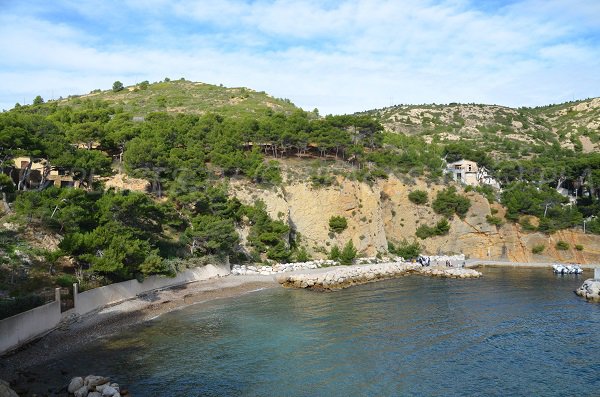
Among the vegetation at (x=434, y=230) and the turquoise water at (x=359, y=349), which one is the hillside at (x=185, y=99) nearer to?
the vegetation at (x=434, y=230)

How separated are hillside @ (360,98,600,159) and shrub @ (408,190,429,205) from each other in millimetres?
36832

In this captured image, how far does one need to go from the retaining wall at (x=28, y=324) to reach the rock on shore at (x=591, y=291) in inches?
1357

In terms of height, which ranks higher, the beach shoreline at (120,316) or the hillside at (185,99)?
the hillside at (185,99)

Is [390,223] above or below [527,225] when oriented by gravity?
above

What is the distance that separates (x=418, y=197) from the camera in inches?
2282

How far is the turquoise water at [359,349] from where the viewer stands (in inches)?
674

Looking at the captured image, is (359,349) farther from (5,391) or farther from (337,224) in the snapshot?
(337,224)

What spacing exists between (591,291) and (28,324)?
117 ft

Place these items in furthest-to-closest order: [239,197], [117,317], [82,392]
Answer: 1. [239,197]
2. [117,317]
3. [82,392]

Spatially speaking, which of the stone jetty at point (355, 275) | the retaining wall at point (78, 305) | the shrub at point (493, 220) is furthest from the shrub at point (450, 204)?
the retaining wall at point (78, 305)

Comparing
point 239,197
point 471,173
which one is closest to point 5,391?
point 239,197

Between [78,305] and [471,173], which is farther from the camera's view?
[471,173]

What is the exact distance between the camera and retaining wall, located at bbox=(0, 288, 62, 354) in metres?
18.2

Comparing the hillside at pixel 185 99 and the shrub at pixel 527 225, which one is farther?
the hillside at pixel 185 99
